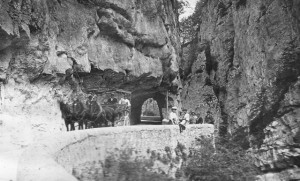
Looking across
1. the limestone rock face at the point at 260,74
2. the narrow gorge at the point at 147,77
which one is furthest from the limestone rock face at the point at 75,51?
the limestone rock face at the point at 260,74

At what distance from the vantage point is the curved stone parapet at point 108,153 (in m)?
5.30

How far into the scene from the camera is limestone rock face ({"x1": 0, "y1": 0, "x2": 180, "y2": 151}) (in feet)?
47.2

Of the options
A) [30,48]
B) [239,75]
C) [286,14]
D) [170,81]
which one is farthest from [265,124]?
[30,48]

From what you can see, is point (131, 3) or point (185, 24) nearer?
point (131, 3)

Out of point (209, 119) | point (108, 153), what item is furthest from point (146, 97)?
point (108, 153)

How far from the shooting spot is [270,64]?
64.7ft

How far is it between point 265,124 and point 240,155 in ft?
8.33

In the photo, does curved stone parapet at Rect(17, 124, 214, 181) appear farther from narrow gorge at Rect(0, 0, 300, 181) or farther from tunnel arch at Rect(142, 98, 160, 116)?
tunnel arch at Rect(142, 98, 160, 116)

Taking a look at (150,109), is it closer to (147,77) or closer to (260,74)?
(147,77)

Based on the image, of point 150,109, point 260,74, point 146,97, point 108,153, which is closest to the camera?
point 108,153

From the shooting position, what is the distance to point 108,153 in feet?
32.4

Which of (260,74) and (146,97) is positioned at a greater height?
(146,97)

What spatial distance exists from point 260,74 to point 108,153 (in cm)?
1359

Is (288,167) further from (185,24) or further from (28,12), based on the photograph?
(185,24)
